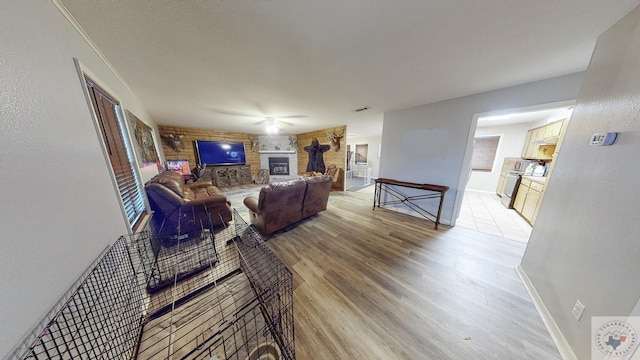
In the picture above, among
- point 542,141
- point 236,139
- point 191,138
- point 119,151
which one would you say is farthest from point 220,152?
point 542,141

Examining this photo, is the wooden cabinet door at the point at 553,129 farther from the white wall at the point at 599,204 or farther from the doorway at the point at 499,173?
the white wall at the point at 599,204

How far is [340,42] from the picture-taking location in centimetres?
135

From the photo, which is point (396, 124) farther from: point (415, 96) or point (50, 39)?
point (50, 39)

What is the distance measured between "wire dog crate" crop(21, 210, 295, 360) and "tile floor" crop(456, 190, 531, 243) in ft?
11.1

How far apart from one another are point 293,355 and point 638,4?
3180 millimetres

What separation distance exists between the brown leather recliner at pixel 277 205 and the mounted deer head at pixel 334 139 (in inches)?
107

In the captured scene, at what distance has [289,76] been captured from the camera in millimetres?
1884

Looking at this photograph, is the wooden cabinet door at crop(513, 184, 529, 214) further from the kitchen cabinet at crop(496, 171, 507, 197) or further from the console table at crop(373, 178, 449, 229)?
the console table at crop(373, 178, 449, 229)

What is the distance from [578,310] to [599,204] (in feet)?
2.42

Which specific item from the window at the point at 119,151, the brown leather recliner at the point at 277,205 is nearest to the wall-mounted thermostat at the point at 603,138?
the brown leather recliner at the point at 277,205

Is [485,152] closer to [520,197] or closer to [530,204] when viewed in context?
[520,197]

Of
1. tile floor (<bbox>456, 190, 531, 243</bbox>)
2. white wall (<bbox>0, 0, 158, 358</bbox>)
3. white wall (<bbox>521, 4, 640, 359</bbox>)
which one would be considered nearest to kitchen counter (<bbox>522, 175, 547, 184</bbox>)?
tile floor (<bbox>456, 190, 531, 243</bbox>)

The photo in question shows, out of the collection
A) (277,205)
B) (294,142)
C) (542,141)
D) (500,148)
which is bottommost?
(277,205)

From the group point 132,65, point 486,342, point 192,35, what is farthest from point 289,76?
point 486,342
